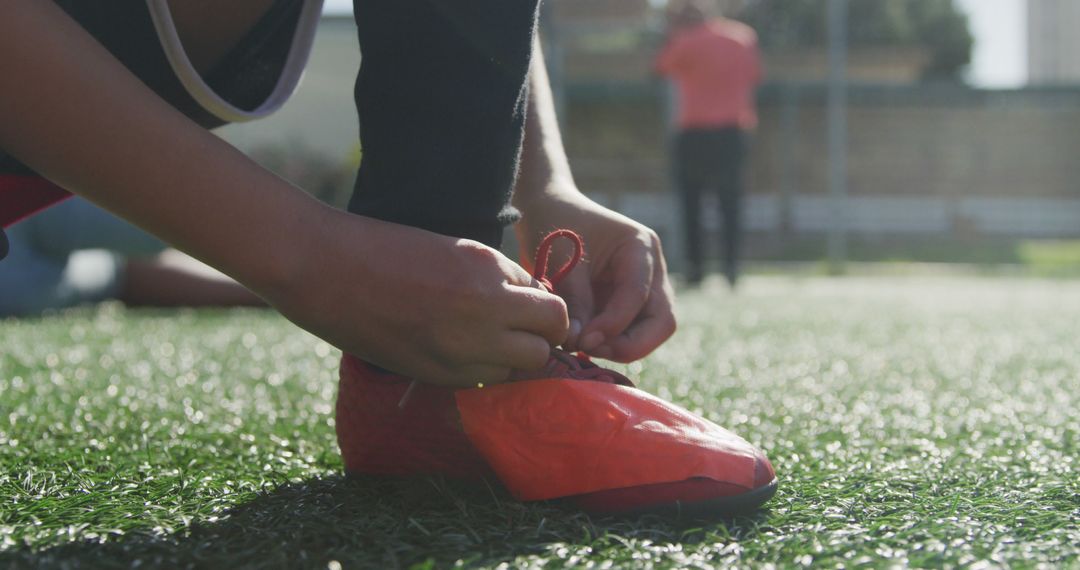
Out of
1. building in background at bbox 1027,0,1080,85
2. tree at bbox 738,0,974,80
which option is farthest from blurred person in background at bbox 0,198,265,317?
building in background at bbox 1027,0,1080,85

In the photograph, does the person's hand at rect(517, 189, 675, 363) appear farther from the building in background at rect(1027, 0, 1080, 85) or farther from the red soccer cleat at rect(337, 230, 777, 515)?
the building in background at rect(1027, 0, 1080, 85)

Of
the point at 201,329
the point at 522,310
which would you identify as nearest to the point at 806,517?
the point at 522,310

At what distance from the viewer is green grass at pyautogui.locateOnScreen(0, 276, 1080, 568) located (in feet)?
1.83

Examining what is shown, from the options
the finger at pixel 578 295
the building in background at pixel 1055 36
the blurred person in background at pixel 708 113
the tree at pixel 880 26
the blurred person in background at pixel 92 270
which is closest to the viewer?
the finger at pixel 578 295

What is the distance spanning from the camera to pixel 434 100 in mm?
639

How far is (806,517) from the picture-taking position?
0.63 meters

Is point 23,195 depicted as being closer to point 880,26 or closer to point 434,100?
point 434,100

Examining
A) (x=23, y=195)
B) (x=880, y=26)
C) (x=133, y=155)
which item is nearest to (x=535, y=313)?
(x=133, y=155)

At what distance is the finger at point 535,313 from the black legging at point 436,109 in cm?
10

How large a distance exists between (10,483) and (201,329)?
1.43m

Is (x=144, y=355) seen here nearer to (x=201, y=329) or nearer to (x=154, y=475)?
(x=201, y=329)

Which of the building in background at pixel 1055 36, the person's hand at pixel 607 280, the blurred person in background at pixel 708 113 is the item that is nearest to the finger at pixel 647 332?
the person's hand at pixel 607 280

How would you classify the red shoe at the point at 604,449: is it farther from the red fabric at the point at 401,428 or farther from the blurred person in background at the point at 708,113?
the blurred person in background at the point at 708,113

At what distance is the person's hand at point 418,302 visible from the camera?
1.79 feet
